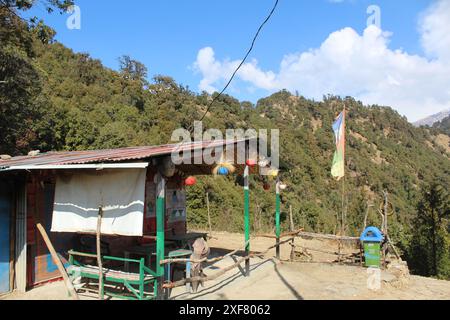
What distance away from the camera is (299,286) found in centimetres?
811

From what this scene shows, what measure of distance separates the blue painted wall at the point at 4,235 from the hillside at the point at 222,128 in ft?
22.4

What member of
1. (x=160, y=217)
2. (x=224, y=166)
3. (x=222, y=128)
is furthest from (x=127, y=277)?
(x=222, y=128)

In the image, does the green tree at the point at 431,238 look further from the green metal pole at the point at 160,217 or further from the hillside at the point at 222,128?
the green metal pole at the point at 160,217

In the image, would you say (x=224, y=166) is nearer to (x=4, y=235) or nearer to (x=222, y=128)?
(x=4, y=235)

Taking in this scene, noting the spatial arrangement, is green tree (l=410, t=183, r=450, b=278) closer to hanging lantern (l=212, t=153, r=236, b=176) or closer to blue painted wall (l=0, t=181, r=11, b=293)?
hanging lantern (l=212, t=153, r=236, b=176)

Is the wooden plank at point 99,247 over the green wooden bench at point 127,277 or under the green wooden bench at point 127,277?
over

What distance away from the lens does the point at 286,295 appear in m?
7.39

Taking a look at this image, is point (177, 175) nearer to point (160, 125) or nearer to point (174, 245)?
point (174, 245)

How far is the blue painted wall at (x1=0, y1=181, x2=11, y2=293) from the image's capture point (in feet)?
23.0

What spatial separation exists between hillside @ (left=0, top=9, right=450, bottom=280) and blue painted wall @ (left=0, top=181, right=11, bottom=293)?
6839 mm

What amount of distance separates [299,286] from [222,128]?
37.1 m

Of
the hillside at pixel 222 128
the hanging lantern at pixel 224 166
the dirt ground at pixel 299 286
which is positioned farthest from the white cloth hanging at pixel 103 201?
the hillside at pixel 222 128

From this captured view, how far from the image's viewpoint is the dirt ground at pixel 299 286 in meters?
7.17

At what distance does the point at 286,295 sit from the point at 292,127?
2466 inches
